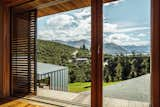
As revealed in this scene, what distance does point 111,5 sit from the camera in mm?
2475

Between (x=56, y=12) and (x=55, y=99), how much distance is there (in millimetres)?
1527

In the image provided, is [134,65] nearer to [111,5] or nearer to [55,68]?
[111,5]

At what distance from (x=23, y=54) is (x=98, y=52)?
1.74 meters

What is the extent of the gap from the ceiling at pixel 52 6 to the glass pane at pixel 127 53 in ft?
1.12

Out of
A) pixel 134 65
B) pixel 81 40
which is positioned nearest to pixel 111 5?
pixel 81 40

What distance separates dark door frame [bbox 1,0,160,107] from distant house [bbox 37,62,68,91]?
67cm

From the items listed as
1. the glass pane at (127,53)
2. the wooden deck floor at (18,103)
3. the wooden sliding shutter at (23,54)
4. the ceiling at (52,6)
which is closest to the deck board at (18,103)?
the wooden deck floor at (18,103)

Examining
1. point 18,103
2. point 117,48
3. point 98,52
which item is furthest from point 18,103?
point 117,48

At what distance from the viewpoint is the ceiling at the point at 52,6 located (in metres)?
2.79

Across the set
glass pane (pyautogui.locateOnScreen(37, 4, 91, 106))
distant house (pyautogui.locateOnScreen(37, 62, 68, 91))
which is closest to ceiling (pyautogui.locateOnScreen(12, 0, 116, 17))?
glass pane (pyautogui.locateOnScreen(37, 4, 91, 106))

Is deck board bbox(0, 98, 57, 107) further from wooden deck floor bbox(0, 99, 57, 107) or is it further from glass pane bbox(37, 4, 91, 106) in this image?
glass pane bbox(37, 4, 91, 106)

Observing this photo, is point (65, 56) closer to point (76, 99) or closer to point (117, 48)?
point (76, 99)

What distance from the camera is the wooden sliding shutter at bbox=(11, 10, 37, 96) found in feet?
11.2

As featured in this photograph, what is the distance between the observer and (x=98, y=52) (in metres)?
2.46
